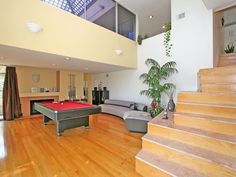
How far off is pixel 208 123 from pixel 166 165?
0.96 m

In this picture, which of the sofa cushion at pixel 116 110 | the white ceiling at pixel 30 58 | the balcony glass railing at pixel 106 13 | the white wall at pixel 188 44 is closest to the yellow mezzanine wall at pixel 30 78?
the white ceiling at pixel 30 58

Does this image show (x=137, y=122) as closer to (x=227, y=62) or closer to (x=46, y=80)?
(x=227, y=62)

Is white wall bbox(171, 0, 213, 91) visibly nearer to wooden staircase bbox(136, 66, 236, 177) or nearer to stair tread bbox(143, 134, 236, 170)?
wooden staircase bbox(136, 66, 236, 177)

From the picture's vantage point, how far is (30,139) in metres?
3.72

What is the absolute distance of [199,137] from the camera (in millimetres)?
2094

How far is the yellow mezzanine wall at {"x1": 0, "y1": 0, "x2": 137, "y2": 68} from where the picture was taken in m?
2.98

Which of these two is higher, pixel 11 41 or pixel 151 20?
pixel 151 20

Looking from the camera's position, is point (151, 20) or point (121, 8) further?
point (151, 20)

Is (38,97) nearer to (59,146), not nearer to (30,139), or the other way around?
(30,139)

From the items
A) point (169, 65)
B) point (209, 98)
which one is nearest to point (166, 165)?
point (209, 98)

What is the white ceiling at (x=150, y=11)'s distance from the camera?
19.8 feet

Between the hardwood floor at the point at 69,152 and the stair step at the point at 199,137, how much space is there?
822 mm

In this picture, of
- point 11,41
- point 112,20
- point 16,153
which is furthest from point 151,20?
point 16,153

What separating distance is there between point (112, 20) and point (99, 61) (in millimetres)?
2195
